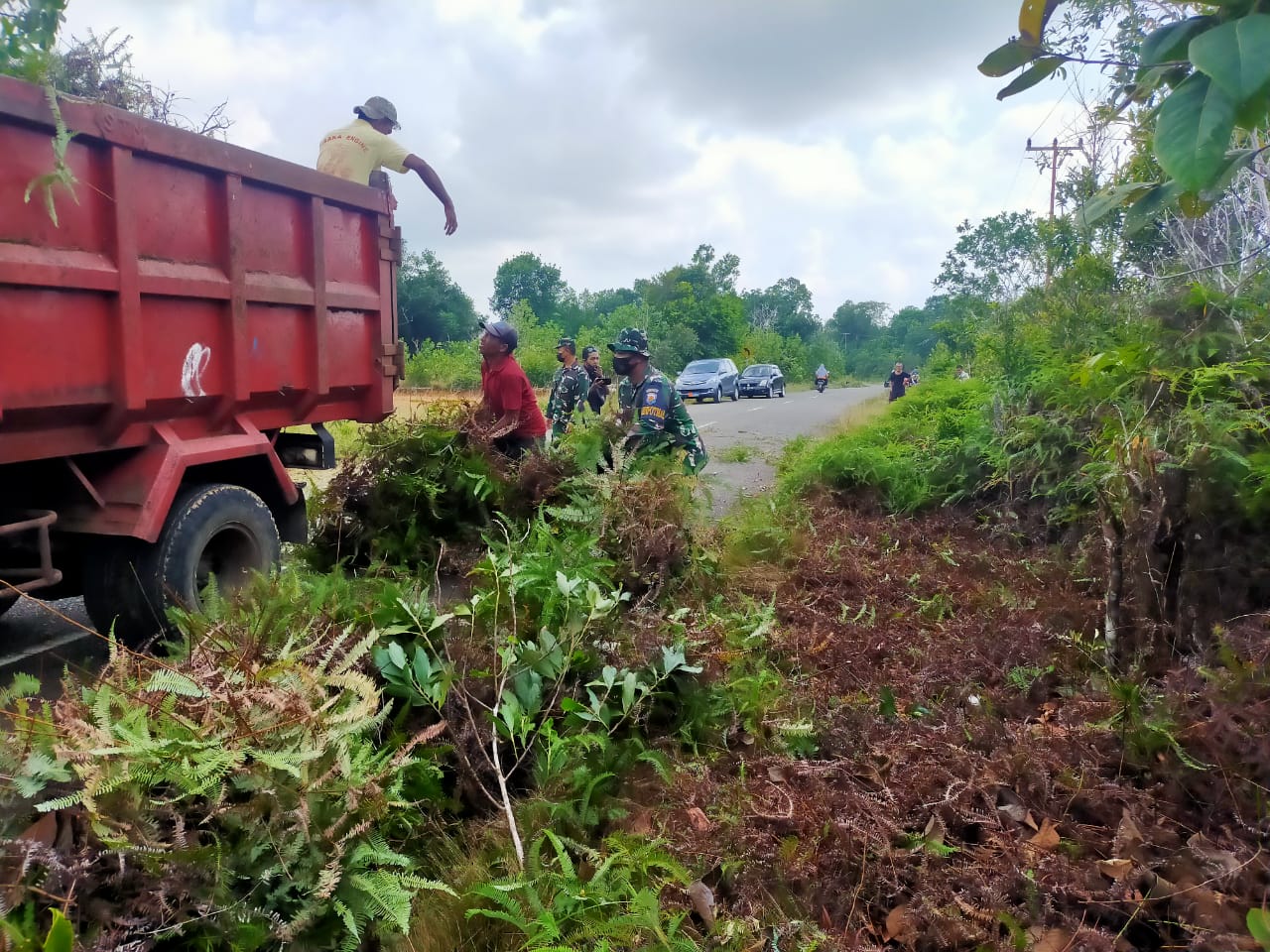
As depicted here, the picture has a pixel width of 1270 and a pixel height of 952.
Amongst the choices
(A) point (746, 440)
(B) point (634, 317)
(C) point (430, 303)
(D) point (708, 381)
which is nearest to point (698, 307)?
(B) point (634, 317)

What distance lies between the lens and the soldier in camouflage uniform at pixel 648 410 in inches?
228

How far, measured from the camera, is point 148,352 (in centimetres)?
374

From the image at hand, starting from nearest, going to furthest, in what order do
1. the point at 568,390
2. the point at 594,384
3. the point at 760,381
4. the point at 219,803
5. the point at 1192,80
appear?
1. the point at 1192,80
2. the point at 219,803
3. the point at 568,390
4. the point at 594,384
5. the point at 760,381

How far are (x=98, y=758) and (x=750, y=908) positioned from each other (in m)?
1.58

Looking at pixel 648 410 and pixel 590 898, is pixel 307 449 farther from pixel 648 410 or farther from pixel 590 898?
pixel 590 898

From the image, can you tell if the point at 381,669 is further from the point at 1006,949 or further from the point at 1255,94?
the point at 1255,94

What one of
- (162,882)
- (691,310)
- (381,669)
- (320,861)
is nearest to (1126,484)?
(381,669)

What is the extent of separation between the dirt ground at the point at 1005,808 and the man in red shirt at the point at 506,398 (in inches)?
117

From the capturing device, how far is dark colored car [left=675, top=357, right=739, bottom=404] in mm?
30375

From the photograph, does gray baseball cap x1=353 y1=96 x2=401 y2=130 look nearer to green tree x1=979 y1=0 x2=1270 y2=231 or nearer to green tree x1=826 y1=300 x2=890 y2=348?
green tree x1=979 y1=0 x2=1270 y2=231

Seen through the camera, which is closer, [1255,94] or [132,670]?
[1255,94]

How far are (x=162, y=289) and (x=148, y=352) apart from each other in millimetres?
297

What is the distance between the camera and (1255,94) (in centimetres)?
96

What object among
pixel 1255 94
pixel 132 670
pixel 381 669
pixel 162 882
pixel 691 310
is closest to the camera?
pixel 1255 94
